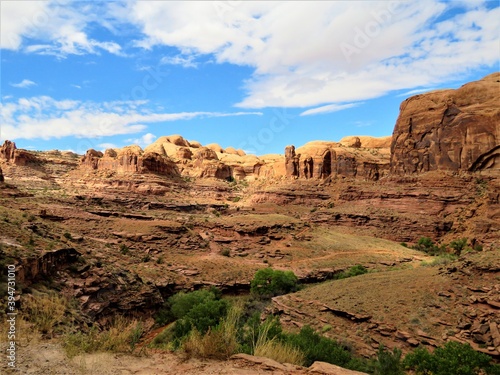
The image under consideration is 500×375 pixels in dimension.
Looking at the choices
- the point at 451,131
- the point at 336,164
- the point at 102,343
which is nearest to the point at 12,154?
the point at 336,164

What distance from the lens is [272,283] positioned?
91.4 feet

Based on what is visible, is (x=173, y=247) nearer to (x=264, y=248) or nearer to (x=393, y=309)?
(x=264, y=248)

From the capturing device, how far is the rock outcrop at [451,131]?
177 ft

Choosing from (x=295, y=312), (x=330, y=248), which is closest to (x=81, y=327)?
(x=295, y=312)

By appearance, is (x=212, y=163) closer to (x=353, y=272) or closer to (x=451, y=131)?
(x=451, y=131)

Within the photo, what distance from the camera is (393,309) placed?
16062mm

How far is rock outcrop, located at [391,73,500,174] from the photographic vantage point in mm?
53938

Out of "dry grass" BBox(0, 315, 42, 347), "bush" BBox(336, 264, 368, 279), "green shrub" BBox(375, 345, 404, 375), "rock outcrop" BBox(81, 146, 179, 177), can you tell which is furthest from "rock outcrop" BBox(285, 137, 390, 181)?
"dry grass" BBox(0, 315, 42, 347)

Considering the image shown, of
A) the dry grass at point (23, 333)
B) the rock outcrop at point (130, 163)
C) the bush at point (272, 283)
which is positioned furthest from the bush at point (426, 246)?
the rock outcrop at point (130, 163)

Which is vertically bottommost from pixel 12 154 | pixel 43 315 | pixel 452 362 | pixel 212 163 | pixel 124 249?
pixel 452 362

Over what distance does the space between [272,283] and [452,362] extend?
1764cm

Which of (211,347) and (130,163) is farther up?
(130,163)

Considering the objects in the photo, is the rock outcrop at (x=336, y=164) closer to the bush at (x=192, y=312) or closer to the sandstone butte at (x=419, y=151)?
the sandstone butte at (x=419, y=151)

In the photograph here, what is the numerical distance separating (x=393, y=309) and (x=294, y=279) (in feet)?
44.9
